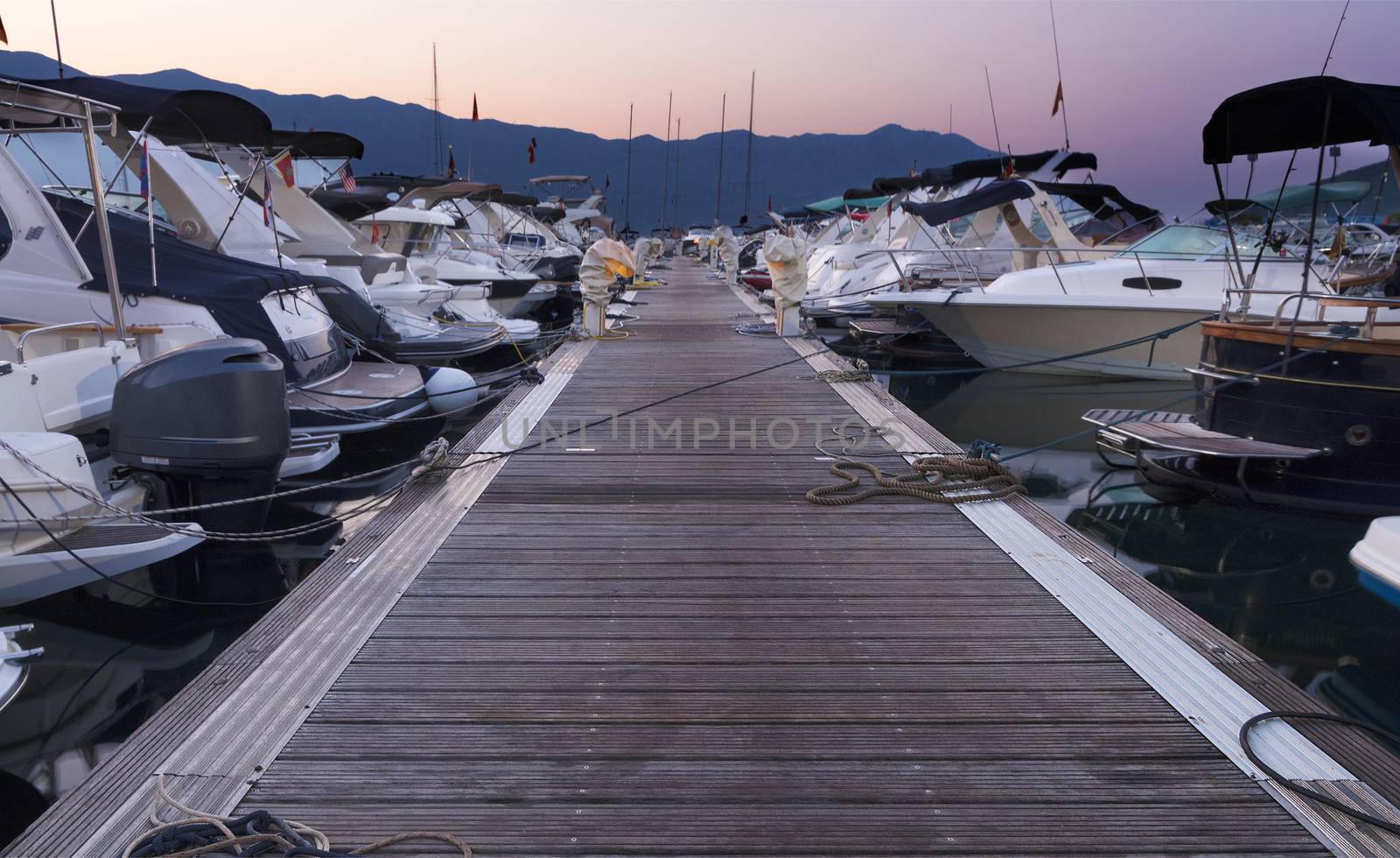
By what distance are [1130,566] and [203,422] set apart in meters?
6.32

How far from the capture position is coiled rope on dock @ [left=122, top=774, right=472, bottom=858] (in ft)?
7.11

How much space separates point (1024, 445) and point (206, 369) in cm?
881

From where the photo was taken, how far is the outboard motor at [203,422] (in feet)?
15.5

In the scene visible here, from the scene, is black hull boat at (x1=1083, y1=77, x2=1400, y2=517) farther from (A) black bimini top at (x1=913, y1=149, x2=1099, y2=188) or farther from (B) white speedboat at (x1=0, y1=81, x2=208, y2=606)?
(A) black bimini top at (x1=913, y1=149, x2=1099, y2=188)

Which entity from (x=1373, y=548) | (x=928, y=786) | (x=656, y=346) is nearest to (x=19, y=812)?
(x=928, y=786)

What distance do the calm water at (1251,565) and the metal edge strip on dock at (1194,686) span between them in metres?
1.98

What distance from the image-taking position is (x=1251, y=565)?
22.7ft

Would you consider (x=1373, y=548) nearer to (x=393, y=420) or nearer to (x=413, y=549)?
(x=413, y=549)

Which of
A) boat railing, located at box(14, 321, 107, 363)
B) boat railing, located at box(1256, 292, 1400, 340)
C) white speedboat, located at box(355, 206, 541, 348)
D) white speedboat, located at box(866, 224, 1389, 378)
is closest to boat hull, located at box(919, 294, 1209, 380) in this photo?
white speedboat, located at box(866, 224, 1389, 378)

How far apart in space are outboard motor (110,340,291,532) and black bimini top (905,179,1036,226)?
10.8m

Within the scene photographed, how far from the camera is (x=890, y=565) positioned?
13.9 ft

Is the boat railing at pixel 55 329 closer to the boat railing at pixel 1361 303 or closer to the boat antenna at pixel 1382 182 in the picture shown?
the boat railing at pixel 1361 303

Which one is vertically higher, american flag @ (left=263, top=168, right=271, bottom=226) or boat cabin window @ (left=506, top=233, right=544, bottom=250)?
american flag @ (left=263, top=168, right=271, bottom=226)

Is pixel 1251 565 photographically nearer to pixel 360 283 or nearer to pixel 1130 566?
pixel 1130 566
